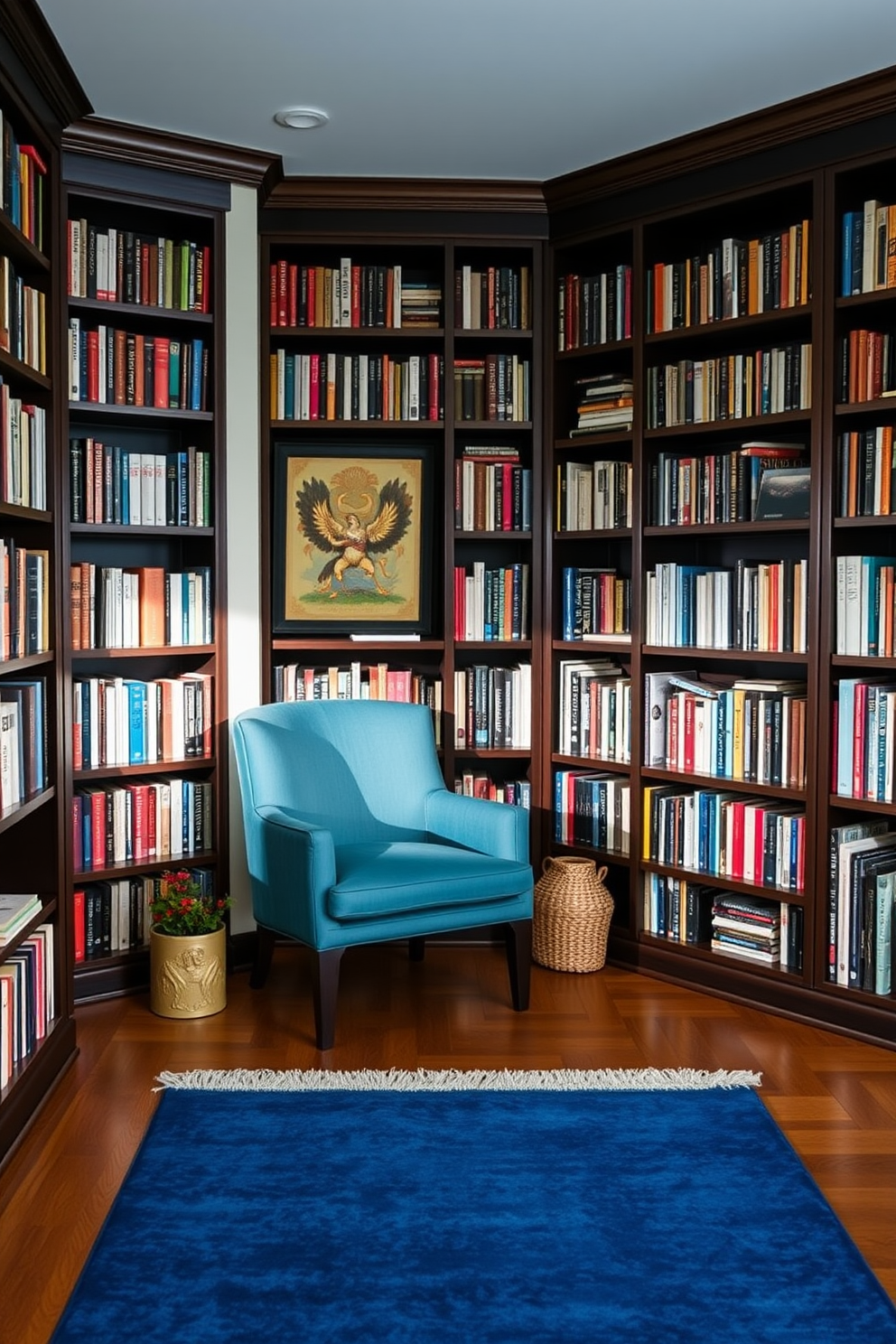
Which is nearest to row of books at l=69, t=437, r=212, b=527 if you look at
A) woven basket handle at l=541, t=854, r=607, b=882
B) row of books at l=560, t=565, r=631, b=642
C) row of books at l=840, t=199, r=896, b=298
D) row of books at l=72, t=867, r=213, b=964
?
row of books at l=72, t=867, r=213, b=964

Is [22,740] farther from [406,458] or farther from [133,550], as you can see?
[406,458]

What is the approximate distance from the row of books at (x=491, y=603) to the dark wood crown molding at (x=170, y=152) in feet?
4.99

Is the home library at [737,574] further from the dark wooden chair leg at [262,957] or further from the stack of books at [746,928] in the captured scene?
the dark wooden chair leg at [262,957]

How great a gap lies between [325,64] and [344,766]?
214cm

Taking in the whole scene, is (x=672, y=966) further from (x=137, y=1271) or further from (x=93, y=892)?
(x=137, y=1271)

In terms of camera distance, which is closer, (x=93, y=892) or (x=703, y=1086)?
(x=703, y=1086)

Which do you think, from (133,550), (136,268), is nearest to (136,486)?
(133,550)

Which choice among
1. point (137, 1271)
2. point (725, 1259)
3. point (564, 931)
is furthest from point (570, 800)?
point (137, 1271)

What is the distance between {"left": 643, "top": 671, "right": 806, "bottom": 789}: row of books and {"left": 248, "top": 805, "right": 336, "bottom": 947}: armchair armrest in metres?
1.26

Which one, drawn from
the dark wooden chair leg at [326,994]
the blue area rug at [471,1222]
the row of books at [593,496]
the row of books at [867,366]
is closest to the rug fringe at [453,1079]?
the blue area rug at [471,1222]

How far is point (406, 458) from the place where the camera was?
4516 millimetres

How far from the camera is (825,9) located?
3053 millimetres

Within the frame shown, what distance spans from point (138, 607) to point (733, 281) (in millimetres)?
2209

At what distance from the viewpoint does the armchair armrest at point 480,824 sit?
392cm
